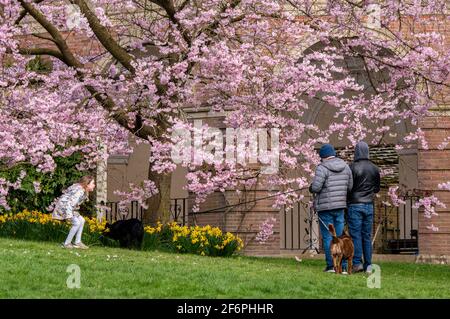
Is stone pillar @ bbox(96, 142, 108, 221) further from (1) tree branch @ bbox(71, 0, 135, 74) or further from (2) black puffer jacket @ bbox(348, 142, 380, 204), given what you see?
(2) black puffer jacket @ bbox(348, 142, 380, 204)

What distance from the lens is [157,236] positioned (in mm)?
20328

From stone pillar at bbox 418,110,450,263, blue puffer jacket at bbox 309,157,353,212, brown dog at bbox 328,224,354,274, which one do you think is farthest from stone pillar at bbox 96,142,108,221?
brown dog at bbox 328,224,354,274

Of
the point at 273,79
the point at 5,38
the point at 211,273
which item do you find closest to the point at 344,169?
the point at 211,273

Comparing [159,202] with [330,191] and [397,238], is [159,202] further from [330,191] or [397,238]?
[397,238]

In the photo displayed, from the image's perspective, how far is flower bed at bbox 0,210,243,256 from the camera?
20.2m

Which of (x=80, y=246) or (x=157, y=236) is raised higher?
(x=157, y=236)

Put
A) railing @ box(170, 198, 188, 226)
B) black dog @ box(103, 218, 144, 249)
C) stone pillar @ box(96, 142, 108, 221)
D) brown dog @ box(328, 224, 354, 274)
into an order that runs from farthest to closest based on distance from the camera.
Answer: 1. stone pillar @ box(96, 142, 108, 221)
2. railing @ box(170, 198, 188, 226)
3. black dog @ box(103, 218, 144, 249)
4. brown dog @ box(328, 224, 354, 274)

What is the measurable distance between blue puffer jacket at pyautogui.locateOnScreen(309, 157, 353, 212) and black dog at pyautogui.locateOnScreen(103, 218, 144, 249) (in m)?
4.55

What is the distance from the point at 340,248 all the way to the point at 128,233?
5.31m

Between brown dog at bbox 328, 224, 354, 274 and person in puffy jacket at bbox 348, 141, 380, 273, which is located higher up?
person in puffy jacket at bbox 348, 141, 380, 273

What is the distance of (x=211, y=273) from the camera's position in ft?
49.0

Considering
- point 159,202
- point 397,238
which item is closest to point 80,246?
point 159,202
